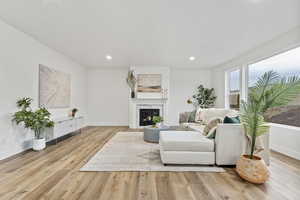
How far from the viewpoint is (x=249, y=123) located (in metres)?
2.32

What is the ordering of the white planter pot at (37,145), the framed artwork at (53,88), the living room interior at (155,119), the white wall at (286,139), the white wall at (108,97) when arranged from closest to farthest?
the living room interior at (155,119) → the white wall at (286,139) → the white planter pot at (37,145) → the framed artwork at (53,88) → the white wall at (108,97)

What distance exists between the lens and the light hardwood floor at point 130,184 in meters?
1.83

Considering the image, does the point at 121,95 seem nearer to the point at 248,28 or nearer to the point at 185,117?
the point at 185,117

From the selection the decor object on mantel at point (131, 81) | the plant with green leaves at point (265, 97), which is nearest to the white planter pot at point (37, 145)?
the decor object on mantel at point (131, 81)

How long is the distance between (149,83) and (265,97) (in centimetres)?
465

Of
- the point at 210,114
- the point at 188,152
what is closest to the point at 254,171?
the point at 188,152

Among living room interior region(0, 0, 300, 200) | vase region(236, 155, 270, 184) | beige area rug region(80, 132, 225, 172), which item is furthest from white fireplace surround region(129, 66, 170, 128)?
vase region(236, 155, 270, 184)

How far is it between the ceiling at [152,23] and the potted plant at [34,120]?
5.25ft

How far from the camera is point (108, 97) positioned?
694cm

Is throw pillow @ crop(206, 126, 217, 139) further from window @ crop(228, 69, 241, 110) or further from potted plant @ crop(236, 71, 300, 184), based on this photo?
window @ crop(228, 69, 241, 110)

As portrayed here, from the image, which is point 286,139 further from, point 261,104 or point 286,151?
point 261,104

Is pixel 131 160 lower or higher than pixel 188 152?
lower

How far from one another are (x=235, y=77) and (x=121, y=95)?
180 inches

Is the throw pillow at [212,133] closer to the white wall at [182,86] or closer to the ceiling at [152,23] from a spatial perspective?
the ceiling at [152,23]
